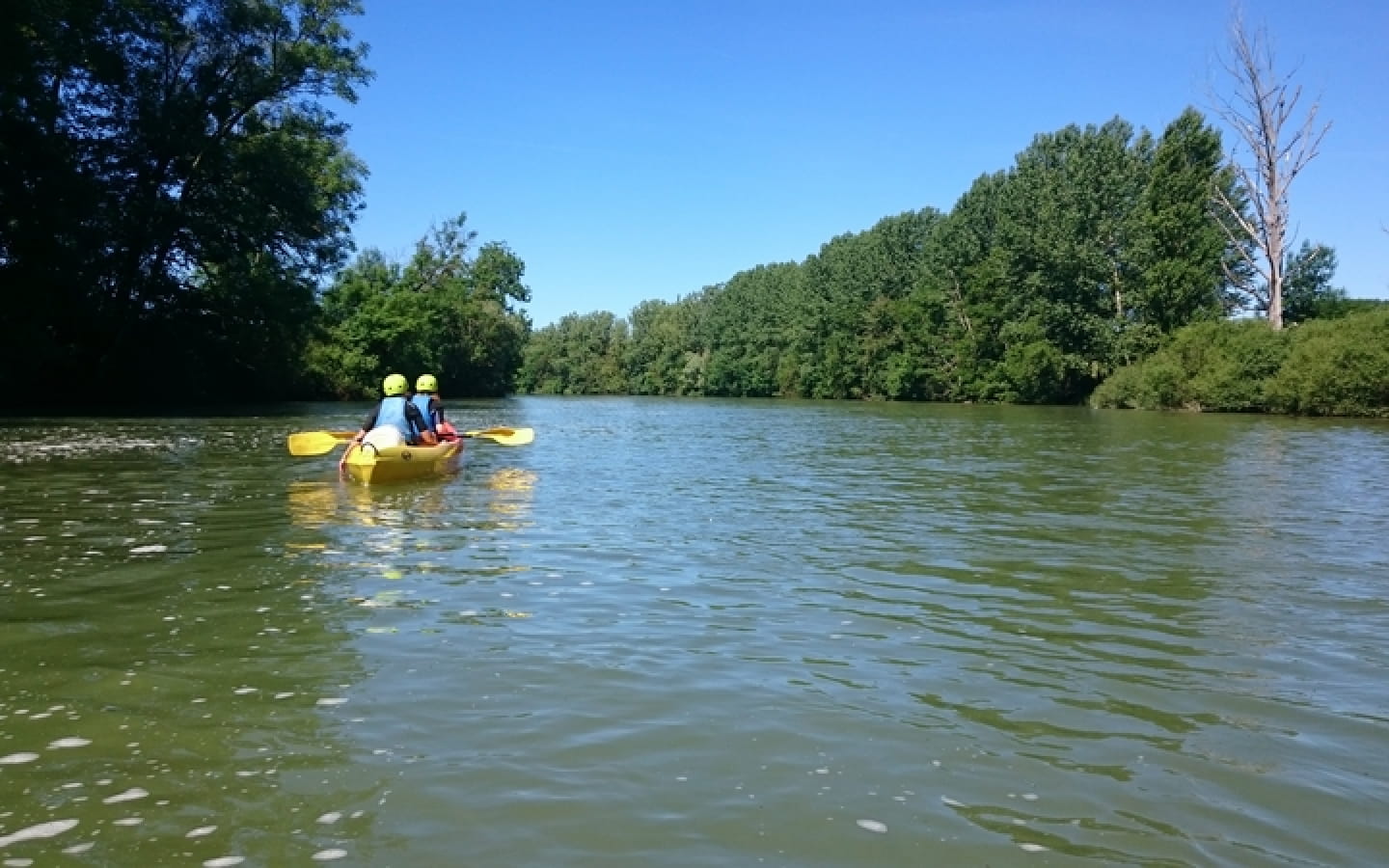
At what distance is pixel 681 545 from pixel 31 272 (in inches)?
1163

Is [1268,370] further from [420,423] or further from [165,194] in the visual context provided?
[165,194]

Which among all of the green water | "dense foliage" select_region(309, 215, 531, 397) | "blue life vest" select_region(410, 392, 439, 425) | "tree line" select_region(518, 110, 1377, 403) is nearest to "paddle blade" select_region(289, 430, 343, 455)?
"blue life vest" select_region(410, 392, 439, 425)

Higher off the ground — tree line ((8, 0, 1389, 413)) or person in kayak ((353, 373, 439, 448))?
tree line ((8, 0, 1389, 413))

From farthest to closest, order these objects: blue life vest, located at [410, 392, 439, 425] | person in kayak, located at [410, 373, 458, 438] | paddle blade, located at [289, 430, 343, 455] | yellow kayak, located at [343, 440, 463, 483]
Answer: person in kayak, located at [410, 373, 458, 438] < blue life vest, located at [410, 392, 439, 425] < paddle blade, located at [289, 430, 343, 455] < yellow kayak, located at [343, 440, 463, 483]

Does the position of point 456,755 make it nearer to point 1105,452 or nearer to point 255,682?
point 255,682

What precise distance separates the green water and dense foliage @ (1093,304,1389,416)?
32.8m

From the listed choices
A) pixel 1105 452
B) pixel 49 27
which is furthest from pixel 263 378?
pixel 1105 452

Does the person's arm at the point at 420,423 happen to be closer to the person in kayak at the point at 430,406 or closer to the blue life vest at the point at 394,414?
the blue life vest at the point at 394,414

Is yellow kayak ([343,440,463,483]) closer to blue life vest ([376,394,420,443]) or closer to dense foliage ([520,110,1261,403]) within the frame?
blue life vest ([376,394,420,443])

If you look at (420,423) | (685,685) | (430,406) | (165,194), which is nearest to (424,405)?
(430,406)

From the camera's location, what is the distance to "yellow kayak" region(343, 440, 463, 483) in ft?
45.9

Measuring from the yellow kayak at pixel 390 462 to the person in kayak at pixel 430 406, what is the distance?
1.70m

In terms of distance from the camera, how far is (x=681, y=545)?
32.2 feet

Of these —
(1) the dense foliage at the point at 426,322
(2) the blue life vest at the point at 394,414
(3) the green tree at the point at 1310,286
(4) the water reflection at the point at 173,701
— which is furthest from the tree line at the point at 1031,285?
(4) the water reflection at the point at 173,701
